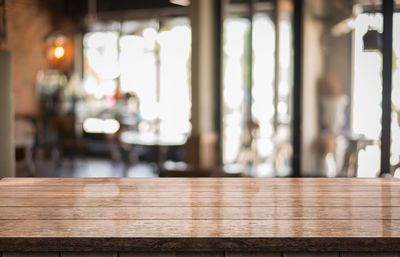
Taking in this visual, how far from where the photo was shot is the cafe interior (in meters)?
5.17

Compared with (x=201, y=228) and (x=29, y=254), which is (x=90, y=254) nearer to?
(x=29, y=254)

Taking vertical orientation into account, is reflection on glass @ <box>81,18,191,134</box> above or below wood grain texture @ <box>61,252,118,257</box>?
above

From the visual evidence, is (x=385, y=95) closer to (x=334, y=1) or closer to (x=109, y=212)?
(x=334, y=1)

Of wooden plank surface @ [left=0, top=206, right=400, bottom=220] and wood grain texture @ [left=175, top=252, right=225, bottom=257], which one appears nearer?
wood grain texture @ [left=175, top=252, right=225, bottom=257]

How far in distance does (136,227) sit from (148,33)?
28.9 feet

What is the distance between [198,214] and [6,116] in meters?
1.79

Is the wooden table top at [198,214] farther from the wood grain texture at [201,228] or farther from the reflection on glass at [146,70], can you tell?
the reflection on glass at [146,70]

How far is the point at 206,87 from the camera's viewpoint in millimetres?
6969

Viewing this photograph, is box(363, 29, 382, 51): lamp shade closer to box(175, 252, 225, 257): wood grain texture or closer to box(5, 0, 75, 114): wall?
box(175, 252, 225, 257): wood grain texture

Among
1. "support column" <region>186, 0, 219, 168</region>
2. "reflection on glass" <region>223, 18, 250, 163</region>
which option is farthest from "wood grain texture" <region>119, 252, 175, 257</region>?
"reflection on glass" <region>223, 18, 250, 163</region>

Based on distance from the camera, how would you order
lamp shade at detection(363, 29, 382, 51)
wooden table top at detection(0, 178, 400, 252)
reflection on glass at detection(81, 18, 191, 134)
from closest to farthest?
wooden table top at detection(0, 178, 400, 252)
lamp shade at detection(363, 29, 382, 51)
reflection on glass at detection(81, 18, 191, 134)

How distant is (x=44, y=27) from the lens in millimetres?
9992

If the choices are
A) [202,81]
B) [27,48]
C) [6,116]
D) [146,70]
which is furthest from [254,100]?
[27,48]

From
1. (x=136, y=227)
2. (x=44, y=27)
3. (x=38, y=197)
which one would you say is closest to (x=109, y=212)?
(x=136, y=227)
